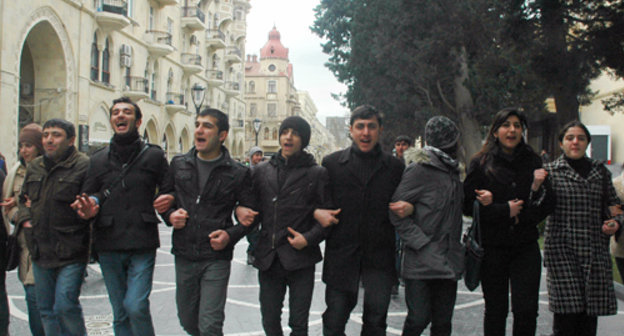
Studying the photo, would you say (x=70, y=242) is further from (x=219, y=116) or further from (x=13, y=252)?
(x=219, y=116)

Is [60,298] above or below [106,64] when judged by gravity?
below

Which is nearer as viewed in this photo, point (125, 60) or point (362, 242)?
point (362, 242)

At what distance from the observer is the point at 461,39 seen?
1617cm

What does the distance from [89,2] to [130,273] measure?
22.6 metres

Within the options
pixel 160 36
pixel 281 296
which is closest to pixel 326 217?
pixel 281 296

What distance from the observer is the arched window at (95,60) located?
24688mm

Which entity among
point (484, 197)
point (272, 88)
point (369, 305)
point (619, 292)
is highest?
point (272, 88)

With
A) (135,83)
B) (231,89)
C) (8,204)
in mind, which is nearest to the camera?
(8,204)

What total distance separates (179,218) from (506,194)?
8.89 ft

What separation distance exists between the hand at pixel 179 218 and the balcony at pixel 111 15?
74.7 ft

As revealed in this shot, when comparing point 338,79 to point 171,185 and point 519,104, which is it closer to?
point 519,104

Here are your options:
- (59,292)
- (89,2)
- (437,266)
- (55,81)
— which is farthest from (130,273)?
(89,2)

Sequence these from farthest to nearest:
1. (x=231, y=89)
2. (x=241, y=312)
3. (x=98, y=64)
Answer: (x=231, y=89) → (x=98, y=64) → (x=241, y=312)

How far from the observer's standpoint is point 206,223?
425 cm
